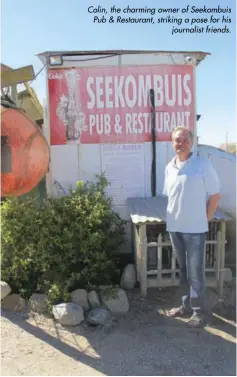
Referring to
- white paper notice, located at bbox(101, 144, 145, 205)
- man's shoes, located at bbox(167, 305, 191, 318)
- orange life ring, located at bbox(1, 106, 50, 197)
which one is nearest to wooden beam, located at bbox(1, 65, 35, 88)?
orange life ring, located at bbox(1, 106, 50, 197)

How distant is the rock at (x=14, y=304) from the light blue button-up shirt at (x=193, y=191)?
202 cm

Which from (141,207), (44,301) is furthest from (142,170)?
(44,301)

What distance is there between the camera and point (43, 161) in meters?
4.18

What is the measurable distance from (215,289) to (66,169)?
2603mm

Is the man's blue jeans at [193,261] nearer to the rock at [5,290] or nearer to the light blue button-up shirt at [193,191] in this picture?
the light blue button-up shirt at [193,191]

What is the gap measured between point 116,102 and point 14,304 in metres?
3.06

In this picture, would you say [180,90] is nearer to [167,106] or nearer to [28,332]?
[167,106]

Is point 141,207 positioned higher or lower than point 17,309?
higher

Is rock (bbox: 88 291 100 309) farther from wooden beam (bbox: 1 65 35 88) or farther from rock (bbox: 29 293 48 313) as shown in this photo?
wooden beam (bbox: 1 65 35 88)

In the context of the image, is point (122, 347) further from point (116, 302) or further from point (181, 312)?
point (181, 312)

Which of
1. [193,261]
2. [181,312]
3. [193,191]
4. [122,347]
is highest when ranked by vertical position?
[193,191]

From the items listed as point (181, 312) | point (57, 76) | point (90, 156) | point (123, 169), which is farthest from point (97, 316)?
point (57, 76)

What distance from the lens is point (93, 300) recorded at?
4.46 m

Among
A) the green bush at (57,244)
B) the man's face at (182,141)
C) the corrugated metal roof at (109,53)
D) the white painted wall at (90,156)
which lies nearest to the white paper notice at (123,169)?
the white painted wall at (90,156)
